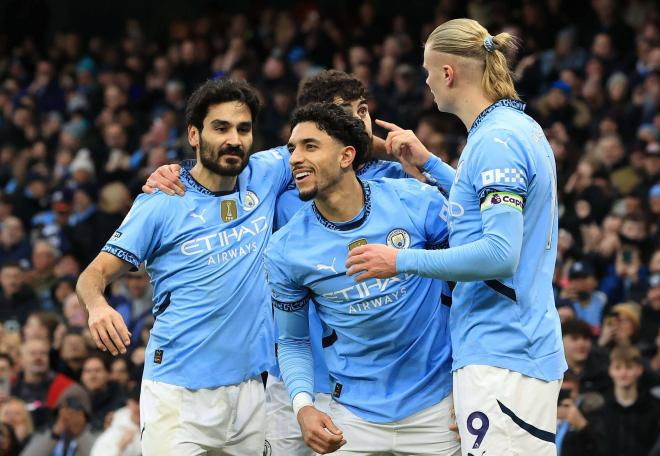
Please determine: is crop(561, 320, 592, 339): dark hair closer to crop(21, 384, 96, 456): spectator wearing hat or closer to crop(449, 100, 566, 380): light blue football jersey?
crop(449, 100, 566, 380): light blue football jersey

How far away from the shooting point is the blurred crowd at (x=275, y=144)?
960cm

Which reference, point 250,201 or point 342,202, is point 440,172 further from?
point 250,201

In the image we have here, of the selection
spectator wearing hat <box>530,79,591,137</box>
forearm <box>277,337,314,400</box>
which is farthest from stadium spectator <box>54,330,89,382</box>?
forearm <box>277,337,314,400</box>

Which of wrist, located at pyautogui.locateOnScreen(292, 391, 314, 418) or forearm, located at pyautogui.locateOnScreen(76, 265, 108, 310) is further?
forearm, located at pyautogui.locateOnScreen(76, 265, 108, 310)

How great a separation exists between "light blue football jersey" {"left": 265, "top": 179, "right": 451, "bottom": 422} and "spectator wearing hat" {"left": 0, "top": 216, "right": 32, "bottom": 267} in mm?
10307

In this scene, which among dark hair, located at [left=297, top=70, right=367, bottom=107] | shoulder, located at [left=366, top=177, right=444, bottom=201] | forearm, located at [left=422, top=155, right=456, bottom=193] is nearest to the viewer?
shoulder, located at [left=366, top=177, right=444, bottom=201]

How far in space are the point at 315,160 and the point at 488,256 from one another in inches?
44.7

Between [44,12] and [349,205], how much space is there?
17.5 meters

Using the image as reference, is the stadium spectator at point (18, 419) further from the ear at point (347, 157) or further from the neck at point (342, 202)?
the ear at point (347, 157)

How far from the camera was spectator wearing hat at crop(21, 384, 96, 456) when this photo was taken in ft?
33.1

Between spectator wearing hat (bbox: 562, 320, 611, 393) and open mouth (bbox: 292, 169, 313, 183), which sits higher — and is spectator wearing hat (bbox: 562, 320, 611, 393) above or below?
below

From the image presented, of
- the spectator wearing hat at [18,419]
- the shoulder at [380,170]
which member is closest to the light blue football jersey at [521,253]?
the shoulder at [380,170]

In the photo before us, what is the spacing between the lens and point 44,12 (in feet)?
72.0

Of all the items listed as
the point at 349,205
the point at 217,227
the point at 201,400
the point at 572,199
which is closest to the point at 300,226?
the point at 349,205
